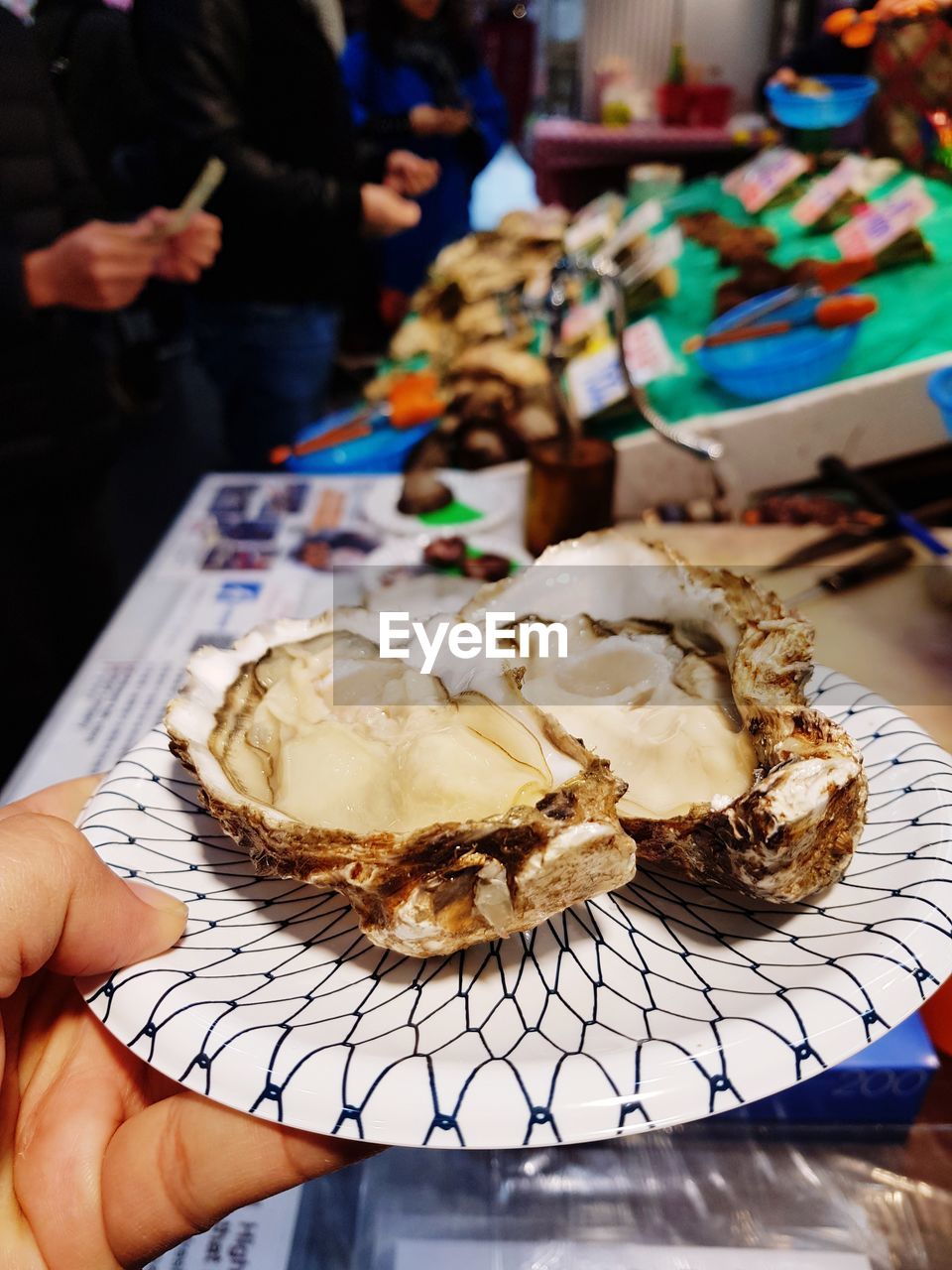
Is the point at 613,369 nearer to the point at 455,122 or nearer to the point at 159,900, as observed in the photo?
the point at 455,122

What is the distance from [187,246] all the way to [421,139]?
1.09 metres

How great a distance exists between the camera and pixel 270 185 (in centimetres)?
148

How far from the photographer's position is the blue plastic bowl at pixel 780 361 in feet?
4.70

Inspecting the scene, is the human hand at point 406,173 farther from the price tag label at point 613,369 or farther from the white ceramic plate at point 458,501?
the white ceramic plate at point 458,501

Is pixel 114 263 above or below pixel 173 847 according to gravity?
above

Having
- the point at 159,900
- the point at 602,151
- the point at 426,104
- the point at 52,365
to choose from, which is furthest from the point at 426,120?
the point at 159,900

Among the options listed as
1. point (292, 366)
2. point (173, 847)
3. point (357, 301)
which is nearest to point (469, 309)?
point (357, 301)

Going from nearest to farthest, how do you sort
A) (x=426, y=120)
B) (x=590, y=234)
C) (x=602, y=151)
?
(x=426, y=120)
(x=590, y=234)
(x=602, y=151)

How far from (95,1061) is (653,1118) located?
1.25 ft

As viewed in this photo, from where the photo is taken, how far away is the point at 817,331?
1456mm

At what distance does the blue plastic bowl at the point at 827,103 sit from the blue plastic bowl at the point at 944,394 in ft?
4.79

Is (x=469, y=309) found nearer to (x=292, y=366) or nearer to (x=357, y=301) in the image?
(x=357, y=301)

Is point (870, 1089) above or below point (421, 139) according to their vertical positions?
below

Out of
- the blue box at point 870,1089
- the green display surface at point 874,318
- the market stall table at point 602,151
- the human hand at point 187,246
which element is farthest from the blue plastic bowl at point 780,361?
the market stall table at point 602,151
